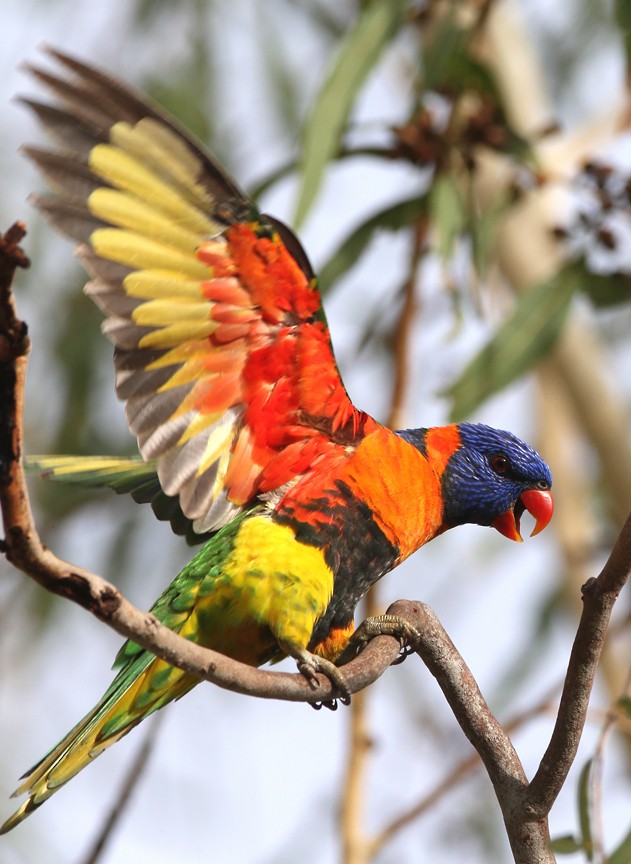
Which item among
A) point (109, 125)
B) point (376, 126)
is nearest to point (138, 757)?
point (109, 125)

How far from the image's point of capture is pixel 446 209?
86.6 inches

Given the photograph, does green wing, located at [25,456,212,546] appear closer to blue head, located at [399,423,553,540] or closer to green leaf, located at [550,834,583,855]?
blue head, located at [399,423,553,540]

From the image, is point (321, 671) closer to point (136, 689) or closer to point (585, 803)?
point (136, 689)

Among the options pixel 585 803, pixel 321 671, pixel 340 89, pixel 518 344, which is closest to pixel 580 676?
pixel 321 671

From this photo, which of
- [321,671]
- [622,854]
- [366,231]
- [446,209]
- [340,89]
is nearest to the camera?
[321,671]

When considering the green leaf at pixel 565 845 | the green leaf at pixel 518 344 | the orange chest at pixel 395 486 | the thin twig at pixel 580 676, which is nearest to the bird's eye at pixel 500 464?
the orange chest at pixel 395 486

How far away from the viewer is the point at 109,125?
1.31 m

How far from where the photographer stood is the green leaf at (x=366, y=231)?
2285 millimetres

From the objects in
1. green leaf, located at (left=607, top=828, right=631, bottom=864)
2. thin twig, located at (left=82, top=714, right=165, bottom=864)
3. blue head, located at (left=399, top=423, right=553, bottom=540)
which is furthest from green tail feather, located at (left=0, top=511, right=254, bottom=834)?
green leaf, located at (left=607, top=828, right=631, bottom=864)

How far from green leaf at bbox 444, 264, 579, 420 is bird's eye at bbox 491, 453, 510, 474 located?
0.83 feet

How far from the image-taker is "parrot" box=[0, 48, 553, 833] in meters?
1.34

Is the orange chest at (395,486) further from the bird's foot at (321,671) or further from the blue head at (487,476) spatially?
the bird's foot at (321,671)

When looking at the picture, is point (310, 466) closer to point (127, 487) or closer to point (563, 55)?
point (127, 487)

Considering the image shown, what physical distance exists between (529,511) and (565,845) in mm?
606
